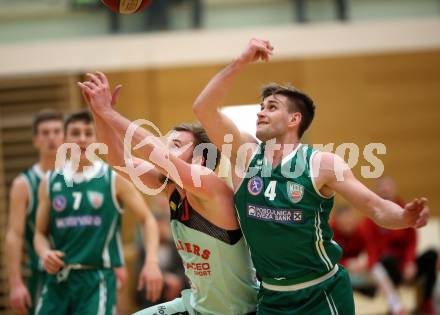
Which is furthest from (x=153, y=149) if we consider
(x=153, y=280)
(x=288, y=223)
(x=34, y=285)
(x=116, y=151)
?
(x=34, y=285)

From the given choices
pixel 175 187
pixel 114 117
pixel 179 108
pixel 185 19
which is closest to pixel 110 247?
pixel 175 187

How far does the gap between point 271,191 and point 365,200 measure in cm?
54

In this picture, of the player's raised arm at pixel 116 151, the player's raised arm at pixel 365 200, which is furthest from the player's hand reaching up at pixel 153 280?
the player's raised arm at pixel 365 200

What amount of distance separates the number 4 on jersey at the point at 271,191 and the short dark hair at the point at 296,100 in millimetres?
425

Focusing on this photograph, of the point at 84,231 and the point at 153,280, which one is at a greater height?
the point at 84,231

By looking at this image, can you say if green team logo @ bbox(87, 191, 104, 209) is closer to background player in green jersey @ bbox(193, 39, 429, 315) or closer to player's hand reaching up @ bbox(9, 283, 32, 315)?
player's hand reaching up @ bbox(9, 283, 32, 315)

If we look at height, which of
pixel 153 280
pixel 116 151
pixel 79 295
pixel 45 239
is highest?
pixel 116 151

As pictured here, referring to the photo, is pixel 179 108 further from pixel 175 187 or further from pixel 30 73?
pixel 175 187

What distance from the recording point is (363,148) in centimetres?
1081

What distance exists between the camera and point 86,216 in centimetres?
568

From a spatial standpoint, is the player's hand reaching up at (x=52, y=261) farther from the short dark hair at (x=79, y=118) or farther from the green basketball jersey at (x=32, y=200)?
the short dark hair at (x=79, y=118)

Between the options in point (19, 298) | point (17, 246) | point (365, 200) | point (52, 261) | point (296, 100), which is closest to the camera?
point (365, 200)

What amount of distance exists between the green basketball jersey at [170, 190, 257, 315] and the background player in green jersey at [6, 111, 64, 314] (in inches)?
83.1

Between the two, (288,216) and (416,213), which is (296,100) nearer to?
Answer: (288,216)
